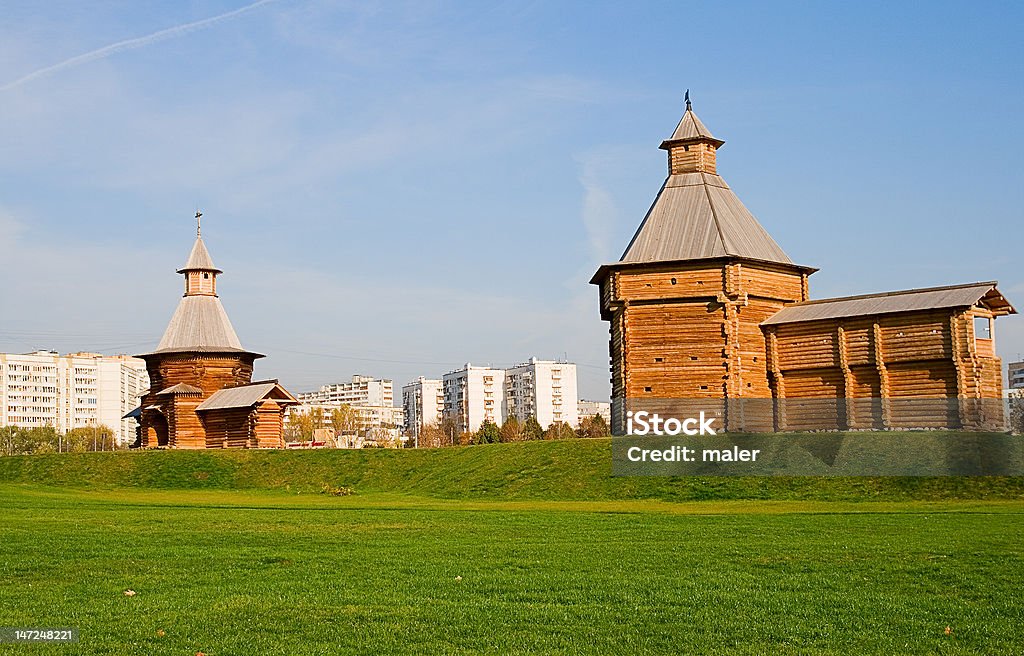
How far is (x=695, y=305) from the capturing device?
36.8 metres

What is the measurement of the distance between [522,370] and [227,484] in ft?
320

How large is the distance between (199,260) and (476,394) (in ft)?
269

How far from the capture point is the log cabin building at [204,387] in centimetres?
4903

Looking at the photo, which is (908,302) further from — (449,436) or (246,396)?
(449,436)

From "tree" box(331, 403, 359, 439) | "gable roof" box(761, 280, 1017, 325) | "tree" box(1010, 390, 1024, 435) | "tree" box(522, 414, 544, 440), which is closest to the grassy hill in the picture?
"tree" box(1010, 390, 1024, 435)

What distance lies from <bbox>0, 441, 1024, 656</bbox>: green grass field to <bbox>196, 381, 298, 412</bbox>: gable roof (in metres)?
24.6

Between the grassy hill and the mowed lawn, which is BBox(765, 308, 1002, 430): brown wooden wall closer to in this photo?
the grassy hill

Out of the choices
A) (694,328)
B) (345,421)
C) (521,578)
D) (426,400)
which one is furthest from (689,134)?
(426,400)

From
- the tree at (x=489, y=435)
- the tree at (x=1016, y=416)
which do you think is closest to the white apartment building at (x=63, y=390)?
the tree at (x=489, y=435)

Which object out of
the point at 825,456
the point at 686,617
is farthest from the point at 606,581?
the point at 825,456

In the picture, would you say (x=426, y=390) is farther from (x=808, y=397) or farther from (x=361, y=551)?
(x=361, y=551)

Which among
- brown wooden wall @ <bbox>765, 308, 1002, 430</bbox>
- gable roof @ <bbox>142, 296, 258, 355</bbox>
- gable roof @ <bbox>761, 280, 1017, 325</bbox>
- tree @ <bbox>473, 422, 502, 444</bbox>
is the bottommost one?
tree @ <bbox>473, 422, 502, 444</bbox>

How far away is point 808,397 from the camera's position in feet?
116

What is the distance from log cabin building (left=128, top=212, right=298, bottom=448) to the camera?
4903 centimetres
